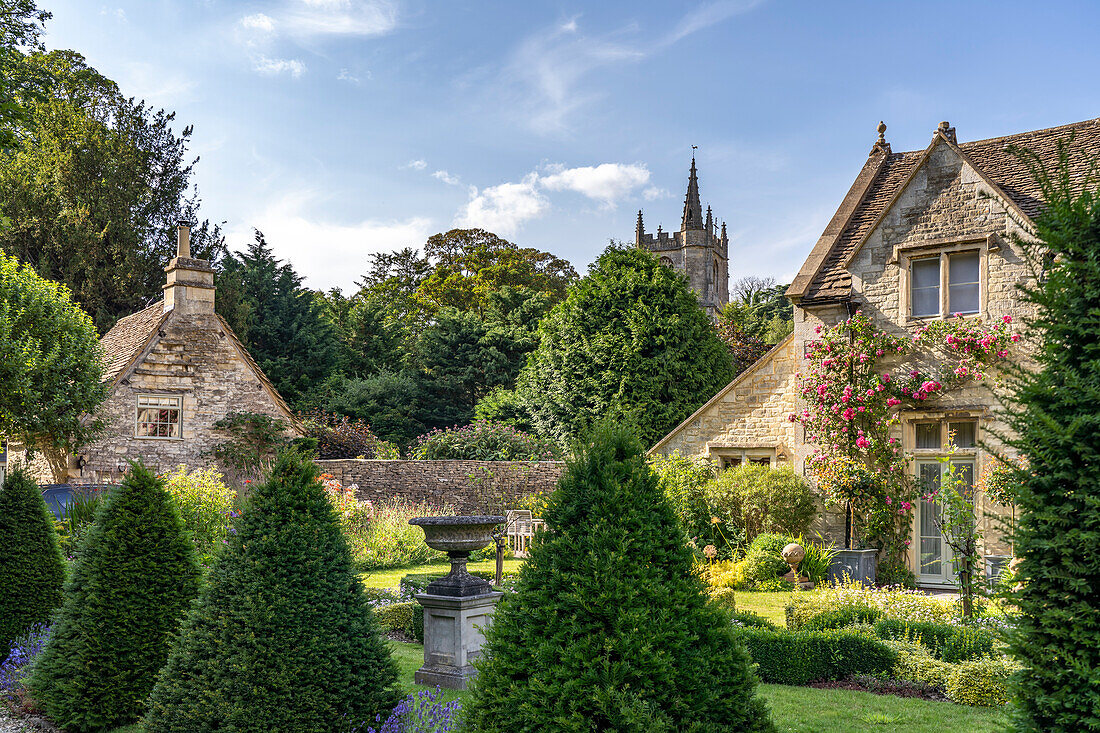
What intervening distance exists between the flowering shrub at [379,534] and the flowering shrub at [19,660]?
796cm

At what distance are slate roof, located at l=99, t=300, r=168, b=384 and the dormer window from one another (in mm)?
16716

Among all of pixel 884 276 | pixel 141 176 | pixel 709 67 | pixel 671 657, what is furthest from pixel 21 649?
pixel 141 176

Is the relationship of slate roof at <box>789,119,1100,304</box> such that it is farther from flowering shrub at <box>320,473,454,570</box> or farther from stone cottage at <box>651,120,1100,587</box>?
flowering shrub at <box>320,473,454,570</box>

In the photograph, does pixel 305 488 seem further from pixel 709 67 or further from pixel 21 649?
pixel 709 67

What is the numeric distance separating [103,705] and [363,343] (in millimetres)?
27894

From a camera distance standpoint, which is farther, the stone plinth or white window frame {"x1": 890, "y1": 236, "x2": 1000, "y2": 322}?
white window frame {"x1": 890, "y1": 236, "x2": 1000, "y2": 322}

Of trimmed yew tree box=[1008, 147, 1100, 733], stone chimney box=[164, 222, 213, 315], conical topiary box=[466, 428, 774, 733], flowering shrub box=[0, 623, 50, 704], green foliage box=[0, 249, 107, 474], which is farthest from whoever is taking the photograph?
stone chimney box=[164, 222, 213, 315]

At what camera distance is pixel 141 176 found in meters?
29.2

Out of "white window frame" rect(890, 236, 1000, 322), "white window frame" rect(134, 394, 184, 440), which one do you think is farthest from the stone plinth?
"white window frame" rect(134, 394, 184, 440)

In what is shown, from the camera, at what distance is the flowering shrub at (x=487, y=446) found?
2234 centimetres

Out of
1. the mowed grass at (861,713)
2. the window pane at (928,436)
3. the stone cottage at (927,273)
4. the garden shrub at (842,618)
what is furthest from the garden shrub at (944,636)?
the window pane at (928,436)

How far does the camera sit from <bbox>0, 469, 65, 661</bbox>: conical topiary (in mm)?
8094

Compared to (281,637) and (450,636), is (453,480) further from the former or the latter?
(281,637)

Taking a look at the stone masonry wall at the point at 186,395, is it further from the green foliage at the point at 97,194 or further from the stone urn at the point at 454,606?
the stone urn at the point at 454,606
